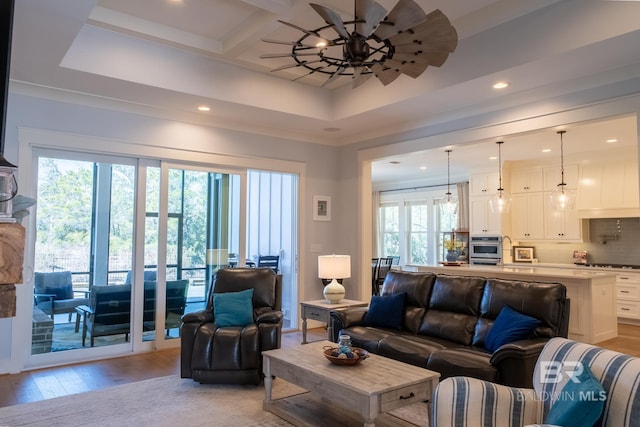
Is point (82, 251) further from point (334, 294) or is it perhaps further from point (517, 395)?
point (517, 395)

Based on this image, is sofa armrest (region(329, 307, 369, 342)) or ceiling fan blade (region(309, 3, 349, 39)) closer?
ceiling fan blade (region(309, 3, 349, 39))

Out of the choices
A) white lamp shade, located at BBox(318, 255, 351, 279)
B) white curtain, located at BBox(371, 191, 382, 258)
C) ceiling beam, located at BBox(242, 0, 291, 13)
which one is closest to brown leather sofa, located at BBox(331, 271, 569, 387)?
white lamp shade, located at BBox(318, 255, 351, 279)

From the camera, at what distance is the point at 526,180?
835 cm

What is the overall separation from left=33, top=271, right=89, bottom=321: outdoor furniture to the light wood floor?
596mm

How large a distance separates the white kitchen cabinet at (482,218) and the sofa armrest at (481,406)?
681 centimetres

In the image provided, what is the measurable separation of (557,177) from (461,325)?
5385 millimetres

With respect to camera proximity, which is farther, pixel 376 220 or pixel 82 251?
pixel 376 220

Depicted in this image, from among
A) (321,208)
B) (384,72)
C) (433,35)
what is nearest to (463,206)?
(321,208)

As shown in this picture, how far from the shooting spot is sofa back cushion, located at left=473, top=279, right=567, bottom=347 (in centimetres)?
326

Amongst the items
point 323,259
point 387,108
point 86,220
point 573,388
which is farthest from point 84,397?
point 387,108

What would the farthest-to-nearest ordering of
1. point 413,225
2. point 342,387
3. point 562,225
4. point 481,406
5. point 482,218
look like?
point 413,225
point 482,218
point 562,225
point 342,387
point 481,406

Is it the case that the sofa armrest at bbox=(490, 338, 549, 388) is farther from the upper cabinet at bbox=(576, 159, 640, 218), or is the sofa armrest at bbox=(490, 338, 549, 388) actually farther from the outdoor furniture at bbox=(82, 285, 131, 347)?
the upper cabinet at bbox=(576, 159, 640, 218)

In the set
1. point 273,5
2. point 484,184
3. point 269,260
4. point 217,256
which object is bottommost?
point 269,260

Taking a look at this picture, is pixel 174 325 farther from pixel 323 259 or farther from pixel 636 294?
pixel 636 294
